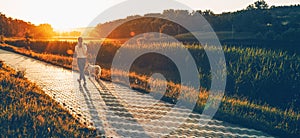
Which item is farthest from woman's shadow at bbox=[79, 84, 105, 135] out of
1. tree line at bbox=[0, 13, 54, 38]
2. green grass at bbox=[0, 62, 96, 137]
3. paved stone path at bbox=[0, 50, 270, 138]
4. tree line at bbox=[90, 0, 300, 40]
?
tree line at bbox=[0, 13, 54, 38]

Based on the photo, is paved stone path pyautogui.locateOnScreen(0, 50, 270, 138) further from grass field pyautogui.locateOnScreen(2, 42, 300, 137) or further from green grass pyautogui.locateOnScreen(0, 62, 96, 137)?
grass field pyautogui.locateOnScreen(2, 42, 300, 137)

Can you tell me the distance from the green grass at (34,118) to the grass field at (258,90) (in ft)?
11.8

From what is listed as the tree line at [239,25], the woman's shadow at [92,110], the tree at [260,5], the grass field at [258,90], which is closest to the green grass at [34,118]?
the woman's shadow at [92,110]

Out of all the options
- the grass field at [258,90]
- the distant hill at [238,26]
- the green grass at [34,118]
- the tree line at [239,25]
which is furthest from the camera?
the tree line at [239,25]

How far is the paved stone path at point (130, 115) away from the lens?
6.52 meters

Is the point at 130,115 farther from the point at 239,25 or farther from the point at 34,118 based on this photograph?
the point at 239,25

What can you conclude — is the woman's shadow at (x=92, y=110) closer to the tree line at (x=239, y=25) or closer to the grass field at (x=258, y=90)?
the grass field at (x=258, y=90)

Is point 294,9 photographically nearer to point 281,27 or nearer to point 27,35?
point 281,27

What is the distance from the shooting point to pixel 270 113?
8117 millimetres

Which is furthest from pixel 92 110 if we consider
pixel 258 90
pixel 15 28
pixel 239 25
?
pixel 15 28

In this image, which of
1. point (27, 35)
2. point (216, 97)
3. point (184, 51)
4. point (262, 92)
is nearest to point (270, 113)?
point (216, 97)

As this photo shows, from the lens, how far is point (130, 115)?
305 inches

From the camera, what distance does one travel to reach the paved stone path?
6516 mm

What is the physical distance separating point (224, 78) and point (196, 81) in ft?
4.24
